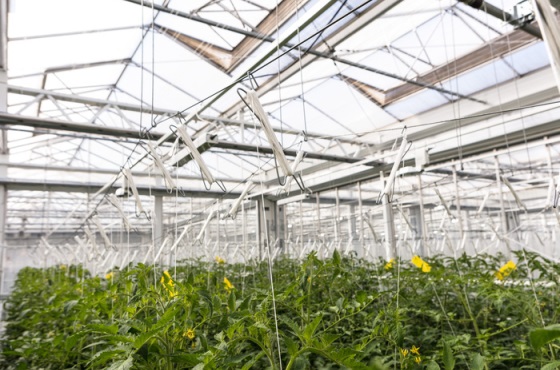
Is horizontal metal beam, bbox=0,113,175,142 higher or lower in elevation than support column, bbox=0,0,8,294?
lower

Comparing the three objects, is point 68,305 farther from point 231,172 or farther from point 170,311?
point 231,172

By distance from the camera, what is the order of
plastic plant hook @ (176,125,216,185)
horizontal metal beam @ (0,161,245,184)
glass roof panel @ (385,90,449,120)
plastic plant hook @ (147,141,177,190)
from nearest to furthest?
plastic plant hook @ (176,125,216,185) → plastic plant hook @ (147,141,177,190) → glass roof panel @ (385,90,449,120) → horizontal metal beam @ (0,161,245,184)

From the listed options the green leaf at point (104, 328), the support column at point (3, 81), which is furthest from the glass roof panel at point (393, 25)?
the green leaf at point (104, 328)

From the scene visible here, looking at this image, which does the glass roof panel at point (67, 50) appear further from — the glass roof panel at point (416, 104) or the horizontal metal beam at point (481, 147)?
the glass roof panel at point (416, 104)

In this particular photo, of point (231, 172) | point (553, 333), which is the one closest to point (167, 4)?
point (553, 333)

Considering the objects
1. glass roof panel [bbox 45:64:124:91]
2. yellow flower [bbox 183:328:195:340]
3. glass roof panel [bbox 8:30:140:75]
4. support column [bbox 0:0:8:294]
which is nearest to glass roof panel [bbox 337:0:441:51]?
glass roof panel [bbox 8:30:140:75]

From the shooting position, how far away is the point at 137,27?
15.7 feet

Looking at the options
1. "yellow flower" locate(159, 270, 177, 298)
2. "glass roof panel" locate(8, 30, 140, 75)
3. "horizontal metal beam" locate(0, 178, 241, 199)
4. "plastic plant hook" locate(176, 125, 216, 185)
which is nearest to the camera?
"yellow flower" locate(159, 270, 177, 298)

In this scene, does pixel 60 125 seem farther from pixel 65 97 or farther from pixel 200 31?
pixel 200 31

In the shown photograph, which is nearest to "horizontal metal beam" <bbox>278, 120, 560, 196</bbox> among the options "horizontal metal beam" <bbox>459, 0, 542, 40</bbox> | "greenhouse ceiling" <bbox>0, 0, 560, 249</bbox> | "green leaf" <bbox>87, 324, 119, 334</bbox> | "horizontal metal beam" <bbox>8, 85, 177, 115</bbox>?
"greenhouse ceiling" <bbox>0, 0, 560, 249</bbox>

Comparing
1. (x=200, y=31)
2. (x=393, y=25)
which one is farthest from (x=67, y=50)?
(x=393, y=25)

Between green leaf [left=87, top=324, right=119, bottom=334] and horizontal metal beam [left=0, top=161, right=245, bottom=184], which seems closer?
green leaf [left=87, top=324, right=119, bottom=334]

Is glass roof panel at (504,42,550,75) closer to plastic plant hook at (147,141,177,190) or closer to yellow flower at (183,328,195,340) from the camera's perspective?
plastic plant hook at (147,141,177,190)

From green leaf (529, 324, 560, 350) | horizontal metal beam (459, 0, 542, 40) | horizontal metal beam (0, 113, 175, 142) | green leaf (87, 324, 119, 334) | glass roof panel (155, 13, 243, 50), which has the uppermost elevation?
glass roof panel (155, 13, 243, 50)
